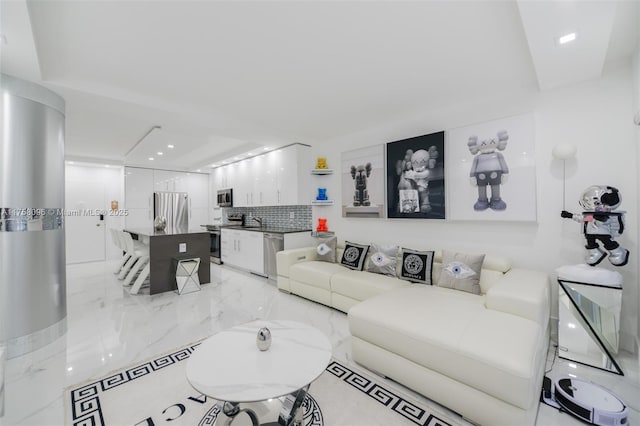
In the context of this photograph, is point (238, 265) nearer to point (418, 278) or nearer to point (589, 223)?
point (418, 278)

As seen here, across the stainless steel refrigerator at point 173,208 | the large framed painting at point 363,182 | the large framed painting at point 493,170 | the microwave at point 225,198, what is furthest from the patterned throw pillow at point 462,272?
the stainless steel refrigerator at point 173,208

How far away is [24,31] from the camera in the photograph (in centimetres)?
180

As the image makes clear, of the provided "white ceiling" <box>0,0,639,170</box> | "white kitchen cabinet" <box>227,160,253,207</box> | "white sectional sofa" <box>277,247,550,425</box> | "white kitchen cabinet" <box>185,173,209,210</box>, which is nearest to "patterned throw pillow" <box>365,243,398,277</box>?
"white sectional sofa" <box>277,247,550,425</box>

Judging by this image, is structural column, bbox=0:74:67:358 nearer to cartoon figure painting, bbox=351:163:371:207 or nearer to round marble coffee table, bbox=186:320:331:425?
round marble coffee table, bbox=186:320:331:425

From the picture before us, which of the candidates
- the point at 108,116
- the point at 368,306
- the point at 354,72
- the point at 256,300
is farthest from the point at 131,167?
the point at 368,306

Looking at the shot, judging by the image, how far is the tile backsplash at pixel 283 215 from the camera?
5211 mm

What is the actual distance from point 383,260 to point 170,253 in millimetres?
3322

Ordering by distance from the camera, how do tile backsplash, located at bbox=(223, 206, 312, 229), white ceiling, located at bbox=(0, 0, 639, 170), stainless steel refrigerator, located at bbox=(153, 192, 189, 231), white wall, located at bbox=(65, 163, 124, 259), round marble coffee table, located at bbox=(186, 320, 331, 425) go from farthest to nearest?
1. stainless steel refrigerator, located at bbox=(153, 192, 189, 231)
2. white wall, located at bbox=(65, 163, 124, 259)
3. tile backsplash, located at bbox=(223, 206, 312, 229)
4. white ceiling, located at bbox=(0, 0, 639, 170)
5. round marble coffee table, located at bbox=(186, 320, 331, 425)

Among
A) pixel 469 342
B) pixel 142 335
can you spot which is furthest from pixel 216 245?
pixel 469 342

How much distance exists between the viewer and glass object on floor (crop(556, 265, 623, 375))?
211cm

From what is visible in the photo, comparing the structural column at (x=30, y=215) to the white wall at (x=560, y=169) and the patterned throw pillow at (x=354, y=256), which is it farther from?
the white wall at (x=560, y=169)

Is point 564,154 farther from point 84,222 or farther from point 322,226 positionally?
point 84,222

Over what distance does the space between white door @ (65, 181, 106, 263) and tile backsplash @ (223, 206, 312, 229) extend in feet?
11.8

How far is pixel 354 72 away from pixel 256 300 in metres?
3.12
